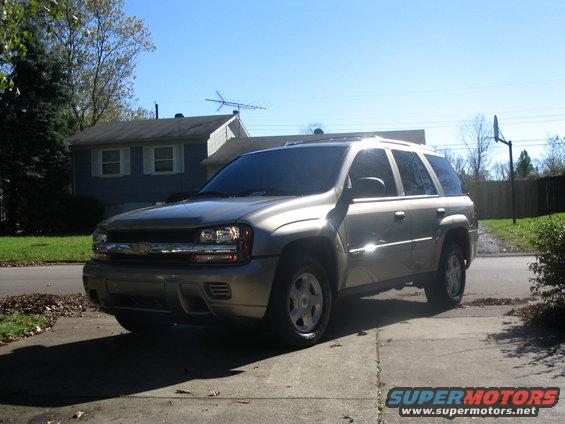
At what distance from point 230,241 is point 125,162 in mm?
26181

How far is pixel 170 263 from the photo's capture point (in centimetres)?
522

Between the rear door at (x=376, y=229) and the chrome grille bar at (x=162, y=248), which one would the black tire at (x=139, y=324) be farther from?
the rear door at (x=376, y=229)

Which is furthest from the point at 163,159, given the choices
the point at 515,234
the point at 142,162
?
the point at 515,234

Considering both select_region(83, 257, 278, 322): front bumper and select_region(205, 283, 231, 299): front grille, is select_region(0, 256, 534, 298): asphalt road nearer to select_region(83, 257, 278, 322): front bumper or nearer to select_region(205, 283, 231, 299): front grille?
select_region(83, 257, 278, 322): front bumper

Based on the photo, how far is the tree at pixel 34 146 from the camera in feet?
94.6

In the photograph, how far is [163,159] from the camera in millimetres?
29656

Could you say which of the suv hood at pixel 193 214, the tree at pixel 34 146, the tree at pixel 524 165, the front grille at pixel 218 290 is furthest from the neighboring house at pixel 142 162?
the tree at pixel 524 165

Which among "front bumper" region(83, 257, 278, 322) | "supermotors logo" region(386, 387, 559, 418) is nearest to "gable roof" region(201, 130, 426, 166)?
"front bumper" region(83, 257, 278, 322)

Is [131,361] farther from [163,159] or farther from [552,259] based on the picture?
[163,159]

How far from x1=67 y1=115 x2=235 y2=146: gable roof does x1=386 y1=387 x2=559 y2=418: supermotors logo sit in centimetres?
2513

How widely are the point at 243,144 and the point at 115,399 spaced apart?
26.7m

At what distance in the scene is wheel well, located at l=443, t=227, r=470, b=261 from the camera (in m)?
7.76

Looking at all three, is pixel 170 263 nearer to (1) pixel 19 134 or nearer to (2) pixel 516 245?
(2) pixel 516 245

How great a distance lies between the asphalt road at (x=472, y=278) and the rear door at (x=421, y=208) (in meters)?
1.83
